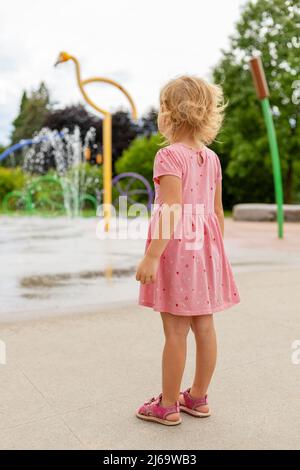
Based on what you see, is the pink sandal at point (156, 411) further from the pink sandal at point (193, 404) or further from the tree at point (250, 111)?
the tree at point (250, 111)

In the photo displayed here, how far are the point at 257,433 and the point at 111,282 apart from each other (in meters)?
3.69

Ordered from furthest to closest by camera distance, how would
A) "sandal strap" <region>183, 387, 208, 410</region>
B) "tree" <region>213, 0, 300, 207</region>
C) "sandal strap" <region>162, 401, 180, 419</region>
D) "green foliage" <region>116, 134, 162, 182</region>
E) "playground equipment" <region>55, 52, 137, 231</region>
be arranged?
"green foliage" <region>116, 134, 162, 182</region>, "tree" <region>213, 0, 300, 207</region>, "playground equipment" <region>55, 52, 137, 231</region>, "sandal strap" <region>183, 387, 208, 410</region>, "sandal strap" <region>162, 401, 180, 419</region>

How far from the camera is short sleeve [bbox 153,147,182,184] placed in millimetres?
2158

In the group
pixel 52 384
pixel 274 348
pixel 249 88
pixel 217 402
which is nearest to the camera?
pixel 217 402

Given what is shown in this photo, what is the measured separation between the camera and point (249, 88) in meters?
24.0

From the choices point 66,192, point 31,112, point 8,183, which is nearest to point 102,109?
point 66,192

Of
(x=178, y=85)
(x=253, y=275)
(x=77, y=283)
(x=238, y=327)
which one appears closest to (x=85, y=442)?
(x=178, y=85)

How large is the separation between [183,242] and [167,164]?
328 millimetres

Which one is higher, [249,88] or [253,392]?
[249,88]

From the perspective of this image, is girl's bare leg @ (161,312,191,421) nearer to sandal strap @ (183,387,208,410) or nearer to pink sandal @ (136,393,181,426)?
pink sandal @ (136,393,181,426)

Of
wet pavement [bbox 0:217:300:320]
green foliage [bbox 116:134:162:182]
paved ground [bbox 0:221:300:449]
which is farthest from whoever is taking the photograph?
green foliage [bbox 116:134:162:182]

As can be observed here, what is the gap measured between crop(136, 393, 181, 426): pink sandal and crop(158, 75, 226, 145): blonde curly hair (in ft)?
3.68

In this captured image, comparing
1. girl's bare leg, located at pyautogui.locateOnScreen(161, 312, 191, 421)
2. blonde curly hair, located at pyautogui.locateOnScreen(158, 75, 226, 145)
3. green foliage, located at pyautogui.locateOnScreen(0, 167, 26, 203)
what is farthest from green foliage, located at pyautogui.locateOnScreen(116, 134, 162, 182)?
girl's bare leg, located at pyautogui.locateOnScreen(161, 312, 191, 421)

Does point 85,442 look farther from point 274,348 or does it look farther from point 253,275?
point 253,275
